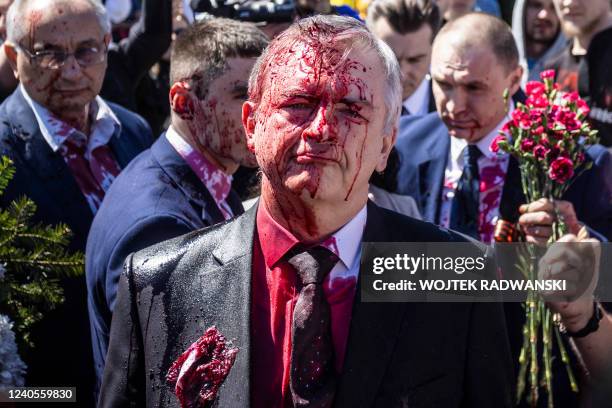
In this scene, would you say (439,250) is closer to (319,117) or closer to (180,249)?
(319,117)

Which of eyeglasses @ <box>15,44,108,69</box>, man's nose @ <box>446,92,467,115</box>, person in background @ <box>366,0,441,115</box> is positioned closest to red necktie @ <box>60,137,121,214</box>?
eyeglasses @ <box>15,44,108,69</box>

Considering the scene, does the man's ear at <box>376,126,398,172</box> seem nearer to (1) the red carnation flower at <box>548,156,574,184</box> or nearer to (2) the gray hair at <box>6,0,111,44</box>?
(1) the red carnation flower at <box>548,156,574,184</box>

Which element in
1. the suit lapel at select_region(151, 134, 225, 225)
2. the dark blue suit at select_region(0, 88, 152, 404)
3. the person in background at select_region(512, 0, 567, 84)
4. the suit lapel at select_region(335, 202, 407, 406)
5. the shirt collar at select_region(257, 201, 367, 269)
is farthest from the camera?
the person in background at select_region(512, 0, 567, 84)

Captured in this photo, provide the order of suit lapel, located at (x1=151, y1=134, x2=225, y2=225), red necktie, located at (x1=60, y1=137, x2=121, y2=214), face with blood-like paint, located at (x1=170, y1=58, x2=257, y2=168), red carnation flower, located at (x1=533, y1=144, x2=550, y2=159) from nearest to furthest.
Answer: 1. suit lapel, located at (x1=151, y1=134, x2=225, y2=225)
2. red carnation flower, located at (x1=533, y1=144, x2=550, y2=159)
3. face with blood-like paint, located at (x1=170, y1=58, x2=257, y2=168)
4. red necktie, located at (x1=60, y1=137, x2=121, y2=214)

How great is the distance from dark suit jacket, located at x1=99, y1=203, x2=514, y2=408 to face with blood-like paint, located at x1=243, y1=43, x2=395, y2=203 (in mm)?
176

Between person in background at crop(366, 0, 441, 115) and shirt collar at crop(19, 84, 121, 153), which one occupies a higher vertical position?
person in background at crop(366, 0, 441, 115)

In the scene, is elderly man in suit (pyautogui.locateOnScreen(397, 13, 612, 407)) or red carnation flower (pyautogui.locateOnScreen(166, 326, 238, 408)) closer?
red carnation flower (pyautogui.locateOnScreen(166, 326, 238, 408))

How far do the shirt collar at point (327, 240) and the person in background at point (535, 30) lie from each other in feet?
16.2

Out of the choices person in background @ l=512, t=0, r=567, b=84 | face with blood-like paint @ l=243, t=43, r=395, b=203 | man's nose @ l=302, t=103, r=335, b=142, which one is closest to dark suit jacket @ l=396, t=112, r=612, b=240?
face with blood-like paint @ l=243, t=43, r=395, b=203

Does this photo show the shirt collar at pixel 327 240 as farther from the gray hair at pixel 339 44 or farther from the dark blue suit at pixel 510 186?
the dark blue suit at pixel 510 186

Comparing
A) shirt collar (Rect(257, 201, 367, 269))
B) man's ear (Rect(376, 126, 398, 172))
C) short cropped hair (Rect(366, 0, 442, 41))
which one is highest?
short cropped hair (Rect(366, 0, 442, 41))

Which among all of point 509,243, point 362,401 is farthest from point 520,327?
point 362,401

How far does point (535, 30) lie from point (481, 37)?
2.77m

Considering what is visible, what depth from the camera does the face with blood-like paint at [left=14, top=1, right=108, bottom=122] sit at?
4.54 meters
